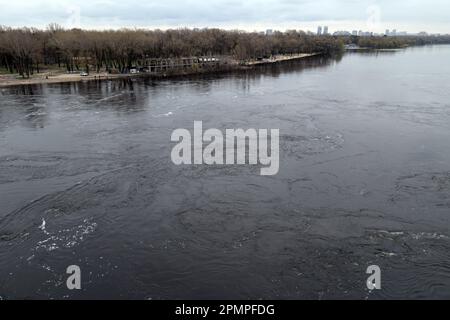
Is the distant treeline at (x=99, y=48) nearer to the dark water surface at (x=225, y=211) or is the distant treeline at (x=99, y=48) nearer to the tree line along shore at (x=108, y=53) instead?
the tree line along shore at (x=108, y=53)

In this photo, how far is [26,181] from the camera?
16.0 m

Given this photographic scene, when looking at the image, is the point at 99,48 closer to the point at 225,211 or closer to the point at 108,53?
the point at 108,53

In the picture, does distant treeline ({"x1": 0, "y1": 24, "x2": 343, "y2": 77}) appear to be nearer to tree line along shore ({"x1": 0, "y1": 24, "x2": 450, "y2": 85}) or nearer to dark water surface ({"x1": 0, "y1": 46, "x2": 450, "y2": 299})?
tree line along shore ({"x1": 0, "y1": 24, "x2": 450, "y2": 85})

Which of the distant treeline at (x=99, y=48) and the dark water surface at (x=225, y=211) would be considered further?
the distant treeline at (x=99, y=48)

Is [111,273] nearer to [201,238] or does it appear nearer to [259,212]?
[201,238]

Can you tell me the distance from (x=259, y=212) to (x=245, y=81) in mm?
35235

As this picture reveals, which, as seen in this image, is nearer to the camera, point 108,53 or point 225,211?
point 225,211

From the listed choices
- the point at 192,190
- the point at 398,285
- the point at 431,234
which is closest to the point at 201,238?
the point at 192,190

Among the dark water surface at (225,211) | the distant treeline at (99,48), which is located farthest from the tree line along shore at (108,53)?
the dark water surface at (225,211)

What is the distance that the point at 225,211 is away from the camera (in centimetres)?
1362

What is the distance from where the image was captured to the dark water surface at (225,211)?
33.7ft

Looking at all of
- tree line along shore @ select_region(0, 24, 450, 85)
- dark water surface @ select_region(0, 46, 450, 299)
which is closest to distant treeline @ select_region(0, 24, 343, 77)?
tree line along shore @ select_region(0, 24, 450, 85)

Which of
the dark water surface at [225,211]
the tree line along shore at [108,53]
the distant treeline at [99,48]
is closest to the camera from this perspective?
the dark water surface at [225,211]

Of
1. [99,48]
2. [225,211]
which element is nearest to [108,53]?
[99,48]
